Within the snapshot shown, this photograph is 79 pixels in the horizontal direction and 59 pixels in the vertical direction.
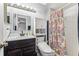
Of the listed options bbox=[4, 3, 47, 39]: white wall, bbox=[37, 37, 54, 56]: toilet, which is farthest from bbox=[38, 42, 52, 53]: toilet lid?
bbox=[4, 3, 47, 39]: white wall

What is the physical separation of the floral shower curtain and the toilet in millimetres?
84

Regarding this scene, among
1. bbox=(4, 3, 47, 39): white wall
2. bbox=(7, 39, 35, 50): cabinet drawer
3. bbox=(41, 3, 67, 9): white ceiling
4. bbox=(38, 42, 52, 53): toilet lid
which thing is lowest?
bbox=(38, 42, 52, 53): toilet lid

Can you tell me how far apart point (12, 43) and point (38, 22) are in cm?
50

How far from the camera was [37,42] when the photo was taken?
1542 millimetres

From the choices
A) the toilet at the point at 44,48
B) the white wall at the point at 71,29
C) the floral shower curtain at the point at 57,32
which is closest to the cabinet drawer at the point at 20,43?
the toilet at the point at 44,48

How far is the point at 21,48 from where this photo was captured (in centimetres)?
150

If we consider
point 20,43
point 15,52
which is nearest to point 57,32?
point 20,43

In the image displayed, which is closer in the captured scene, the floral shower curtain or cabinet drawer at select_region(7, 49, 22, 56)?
cabinet drawer at select_region(7, 49, 22, 56)

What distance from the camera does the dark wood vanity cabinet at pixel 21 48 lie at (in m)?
1.45

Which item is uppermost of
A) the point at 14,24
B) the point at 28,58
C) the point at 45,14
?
the point at 45,14

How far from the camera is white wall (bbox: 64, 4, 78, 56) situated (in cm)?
148

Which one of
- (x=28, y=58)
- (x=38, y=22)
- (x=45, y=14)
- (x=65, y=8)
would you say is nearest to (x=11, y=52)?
(x=28, y=58)

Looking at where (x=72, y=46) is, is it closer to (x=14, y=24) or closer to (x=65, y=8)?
(x=65, y=8)

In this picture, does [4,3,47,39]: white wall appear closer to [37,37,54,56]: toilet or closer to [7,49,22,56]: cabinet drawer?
[37,37,54,56]: toilet
